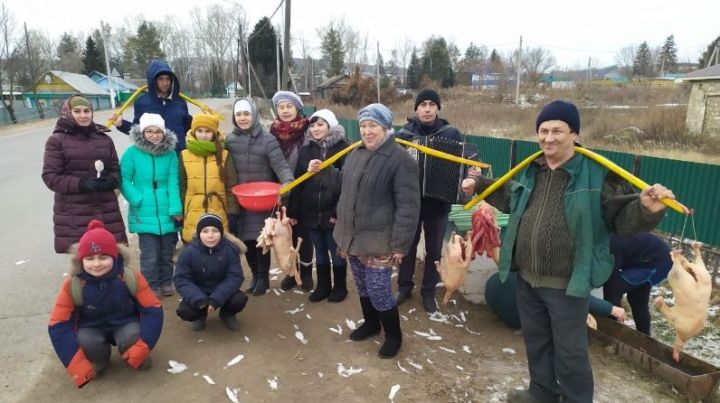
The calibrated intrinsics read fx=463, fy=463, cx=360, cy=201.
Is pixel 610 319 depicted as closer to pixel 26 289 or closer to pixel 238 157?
pixel 238 157

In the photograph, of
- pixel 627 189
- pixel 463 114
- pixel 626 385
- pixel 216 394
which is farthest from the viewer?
pixel 463 114

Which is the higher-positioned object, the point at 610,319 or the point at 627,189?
the point at 627,189

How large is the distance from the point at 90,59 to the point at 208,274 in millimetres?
80408

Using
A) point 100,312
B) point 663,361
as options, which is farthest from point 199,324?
point 663,361

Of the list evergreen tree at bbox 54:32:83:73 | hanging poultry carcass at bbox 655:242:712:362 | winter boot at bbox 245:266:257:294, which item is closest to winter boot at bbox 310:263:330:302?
winter boot at bbox 245:266:257:294

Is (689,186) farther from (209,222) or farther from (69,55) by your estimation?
(69,55)

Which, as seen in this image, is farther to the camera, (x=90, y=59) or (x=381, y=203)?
(x=90, y=59)

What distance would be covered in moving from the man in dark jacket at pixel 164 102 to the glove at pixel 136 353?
2.37m

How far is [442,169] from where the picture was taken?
418cm

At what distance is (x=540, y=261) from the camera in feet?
8.92

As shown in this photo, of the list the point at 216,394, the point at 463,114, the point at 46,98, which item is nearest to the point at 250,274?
the point at 216,394

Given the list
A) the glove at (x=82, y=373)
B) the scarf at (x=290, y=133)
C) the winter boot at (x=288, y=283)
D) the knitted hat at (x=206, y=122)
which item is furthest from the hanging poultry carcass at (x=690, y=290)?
the glove at (x=82, y=373)

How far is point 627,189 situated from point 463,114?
24358 millimetres

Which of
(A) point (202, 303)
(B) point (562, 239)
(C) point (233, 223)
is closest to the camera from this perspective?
(B) point (562, 239)
